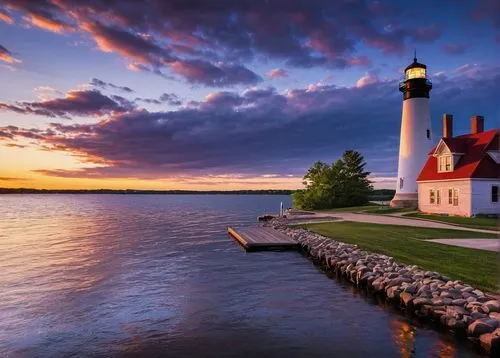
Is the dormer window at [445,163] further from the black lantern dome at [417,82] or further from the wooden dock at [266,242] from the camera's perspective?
the wooden dock at [266,242]

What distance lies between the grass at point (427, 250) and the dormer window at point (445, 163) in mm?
10949

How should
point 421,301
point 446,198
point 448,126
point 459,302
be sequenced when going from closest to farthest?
point 459,302
point 421,301
point 446,198
point 448,126

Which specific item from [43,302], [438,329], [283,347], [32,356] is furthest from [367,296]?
[43,302]

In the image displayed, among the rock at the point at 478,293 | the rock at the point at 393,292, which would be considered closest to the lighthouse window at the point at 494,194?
the rock at the point at 393,292

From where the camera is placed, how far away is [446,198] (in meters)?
32.6

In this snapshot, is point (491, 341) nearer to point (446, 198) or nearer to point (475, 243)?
point (475, 243)

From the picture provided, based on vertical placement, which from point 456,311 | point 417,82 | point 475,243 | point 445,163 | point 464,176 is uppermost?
point 417,82

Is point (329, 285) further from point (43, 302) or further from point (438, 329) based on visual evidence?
point (43, 302)

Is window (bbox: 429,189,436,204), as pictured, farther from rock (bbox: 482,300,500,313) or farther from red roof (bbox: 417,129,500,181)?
rock (bbox: 482,300,500,313)

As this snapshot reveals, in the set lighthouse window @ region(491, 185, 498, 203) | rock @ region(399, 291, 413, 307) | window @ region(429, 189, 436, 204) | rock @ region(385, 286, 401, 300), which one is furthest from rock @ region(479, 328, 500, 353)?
window @ region(429, 189, 436, 204)

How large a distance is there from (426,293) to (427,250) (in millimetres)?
6116

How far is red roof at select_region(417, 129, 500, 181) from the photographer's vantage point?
29875 millimetres

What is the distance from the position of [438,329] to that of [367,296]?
311cm

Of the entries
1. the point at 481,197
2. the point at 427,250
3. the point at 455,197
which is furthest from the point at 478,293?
the point at 455,197
